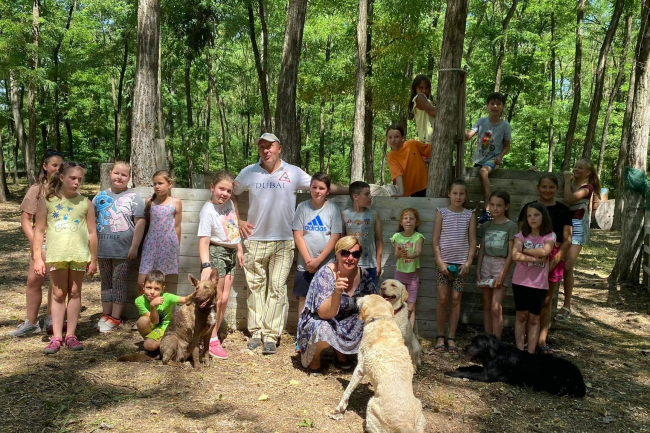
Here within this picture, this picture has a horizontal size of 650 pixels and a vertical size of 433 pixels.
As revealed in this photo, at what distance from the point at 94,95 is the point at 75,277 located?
27852mm

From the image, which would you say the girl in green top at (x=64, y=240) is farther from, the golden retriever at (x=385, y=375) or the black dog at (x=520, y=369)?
the black dog at (x=520, y=369)

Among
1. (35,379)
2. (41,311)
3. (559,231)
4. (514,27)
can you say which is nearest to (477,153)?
(559,231)

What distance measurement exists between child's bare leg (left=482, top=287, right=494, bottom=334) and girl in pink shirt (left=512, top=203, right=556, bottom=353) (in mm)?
369

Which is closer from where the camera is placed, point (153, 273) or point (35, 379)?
point (35, 379)

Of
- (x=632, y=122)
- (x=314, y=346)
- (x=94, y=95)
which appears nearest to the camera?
(x=314, y=346)

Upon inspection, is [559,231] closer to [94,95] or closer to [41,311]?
[41,311]

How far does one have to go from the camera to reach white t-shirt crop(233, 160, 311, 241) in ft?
18.0

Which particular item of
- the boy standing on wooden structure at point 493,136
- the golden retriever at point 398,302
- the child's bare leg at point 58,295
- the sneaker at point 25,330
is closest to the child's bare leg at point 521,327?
the golden retriever at point 398,302

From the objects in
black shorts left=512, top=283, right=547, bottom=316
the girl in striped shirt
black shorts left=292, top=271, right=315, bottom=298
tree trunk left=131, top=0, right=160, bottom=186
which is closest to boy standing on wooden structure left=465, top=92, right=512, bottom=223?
the girl in striped shirt

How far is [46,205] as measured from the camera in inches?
201

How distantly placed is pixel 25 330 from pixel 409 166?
5307mm

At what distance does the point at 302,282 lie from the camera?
5559mm

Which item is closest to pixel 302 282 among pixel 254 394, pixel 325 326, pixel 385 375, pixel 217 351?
pixel 325 326

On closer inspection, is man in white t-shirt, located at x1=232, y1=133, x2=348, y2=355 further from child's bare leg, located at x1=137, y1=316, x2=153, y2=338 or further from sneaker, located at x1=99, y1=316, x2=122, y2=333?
sneaker, located at x1=99, y1=316, x2=122, y2=333
